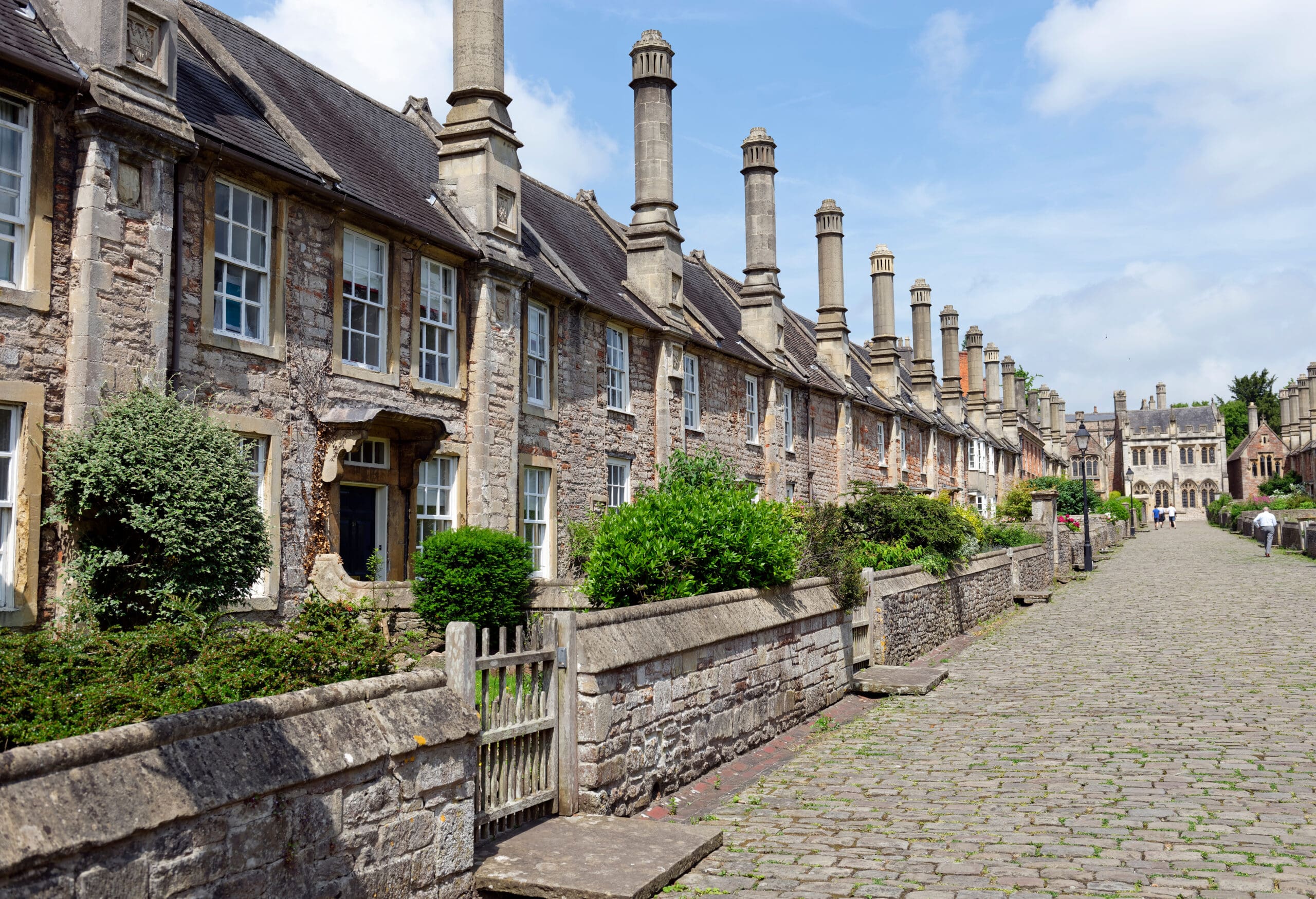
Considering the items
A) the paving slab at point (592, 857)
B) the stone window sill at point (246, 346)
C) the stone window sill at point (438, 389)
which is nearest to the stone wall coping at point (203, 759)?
the paving slab at point (592, 857)

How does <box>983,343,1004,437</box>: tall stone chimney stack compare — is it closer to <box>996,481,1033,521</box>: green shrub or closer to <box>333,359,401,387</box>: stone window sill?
<box>996,481,1033,521</box>: green shrub

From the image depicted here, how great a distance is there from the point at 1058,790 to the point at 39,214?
10574 millimetres

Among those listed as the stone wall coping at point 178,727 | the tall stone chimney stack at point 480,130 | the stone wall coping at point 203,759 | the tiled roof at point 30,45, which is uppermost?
the tall stone chimney stack at point 480,130

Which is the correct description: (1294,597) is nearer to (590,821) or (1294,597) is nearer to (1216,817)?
(1216,817)

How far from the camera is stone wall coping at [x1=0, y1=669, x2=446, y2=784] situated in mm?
3666

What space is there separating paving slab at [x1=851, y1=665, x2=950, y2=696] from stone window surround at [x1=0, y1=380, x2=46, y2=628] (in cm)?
967

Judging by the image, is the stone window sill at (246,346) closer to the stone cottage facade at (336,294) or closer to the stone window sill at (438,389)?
the stone cottage facade at (336,294)

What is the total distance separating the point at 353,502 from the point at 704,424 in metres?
11.5

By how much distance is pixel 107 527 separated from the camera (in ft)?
34.1

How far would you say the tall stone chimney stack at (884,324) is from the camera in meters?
38.2

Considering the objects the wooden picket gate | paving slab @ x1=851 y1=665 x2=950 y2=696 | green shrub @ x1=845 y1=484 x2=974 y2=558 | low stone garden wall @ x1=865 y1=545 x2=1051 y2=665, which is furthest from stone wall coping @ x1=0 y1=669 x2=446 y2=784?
green shrub @ x1=845 y1=484 x2=974 y2=558

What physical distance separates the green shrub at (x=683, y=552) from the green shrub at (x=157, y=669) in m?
3.37

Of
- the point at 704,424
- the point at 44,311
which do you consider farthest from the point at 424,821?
the point at 704,424

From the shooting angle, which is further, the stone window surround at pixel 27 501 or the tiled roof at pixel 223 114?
the tiled roof at pixel 223 114
